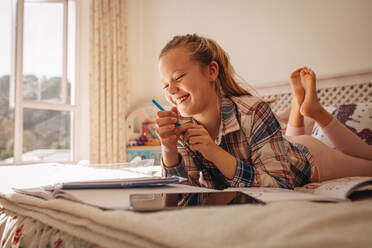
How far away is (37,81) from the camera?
Answer: 123 inches

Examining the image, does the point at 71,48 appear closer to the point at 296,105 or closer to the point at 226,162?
the point at 296,105

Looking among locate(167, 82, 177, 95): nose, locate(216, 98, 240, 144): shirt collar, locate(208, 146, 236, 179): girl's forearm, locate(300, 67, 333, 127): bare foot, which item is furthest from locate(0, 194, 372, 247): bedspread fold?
locate(300, 67, 333, 127): bare foot

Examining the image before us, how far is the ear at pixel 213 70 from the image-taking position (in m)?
1.05

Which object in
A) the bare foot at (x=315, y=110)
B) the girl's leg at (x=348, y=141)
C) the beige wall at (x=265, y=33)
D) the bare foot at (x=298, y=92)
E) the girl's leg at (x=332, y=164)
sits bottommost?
the girl's leg at (x=332, y=164)

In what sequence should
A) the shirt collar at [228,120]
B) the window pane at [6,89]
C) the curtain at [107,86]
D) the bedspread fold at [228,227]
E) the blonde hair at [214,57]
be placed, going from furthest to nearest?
1. the curtain at [107,86]
2. the window pane at [6,89]
3. the blonde hair at [214,57]
4. the shirt collar at [228,120]
5. the bedspread fold at [228,227]

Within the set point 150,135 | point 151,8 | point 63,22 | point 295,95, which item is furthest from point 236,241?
point 151,8

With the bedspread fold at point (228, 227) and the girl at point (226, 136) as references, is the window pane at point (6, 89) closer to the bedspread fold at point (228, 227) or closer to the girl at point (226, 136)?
the girl at point (226, 136)

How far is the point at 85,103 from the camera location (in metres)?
3.47

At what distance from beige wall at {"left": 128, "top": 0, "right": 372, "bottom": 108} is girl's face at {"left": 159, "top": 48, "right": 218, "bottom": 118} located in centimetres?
168

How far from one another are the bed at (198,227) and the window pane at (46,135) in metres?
2.87

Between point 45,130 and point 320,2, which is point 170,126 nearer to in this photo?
point 320,2

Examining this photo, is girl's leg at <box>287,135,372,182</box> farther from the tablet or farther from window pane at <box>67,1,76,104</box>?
window pane at <box>67,1,76,104</box>

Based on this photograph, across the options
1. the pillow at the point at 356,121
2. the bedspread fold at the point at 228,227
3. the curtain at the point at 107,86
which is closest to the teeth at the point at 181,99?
the bedspread fold at the point at 228,227

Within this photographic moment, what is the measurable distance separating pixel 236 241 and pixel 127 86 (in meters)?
3.55
